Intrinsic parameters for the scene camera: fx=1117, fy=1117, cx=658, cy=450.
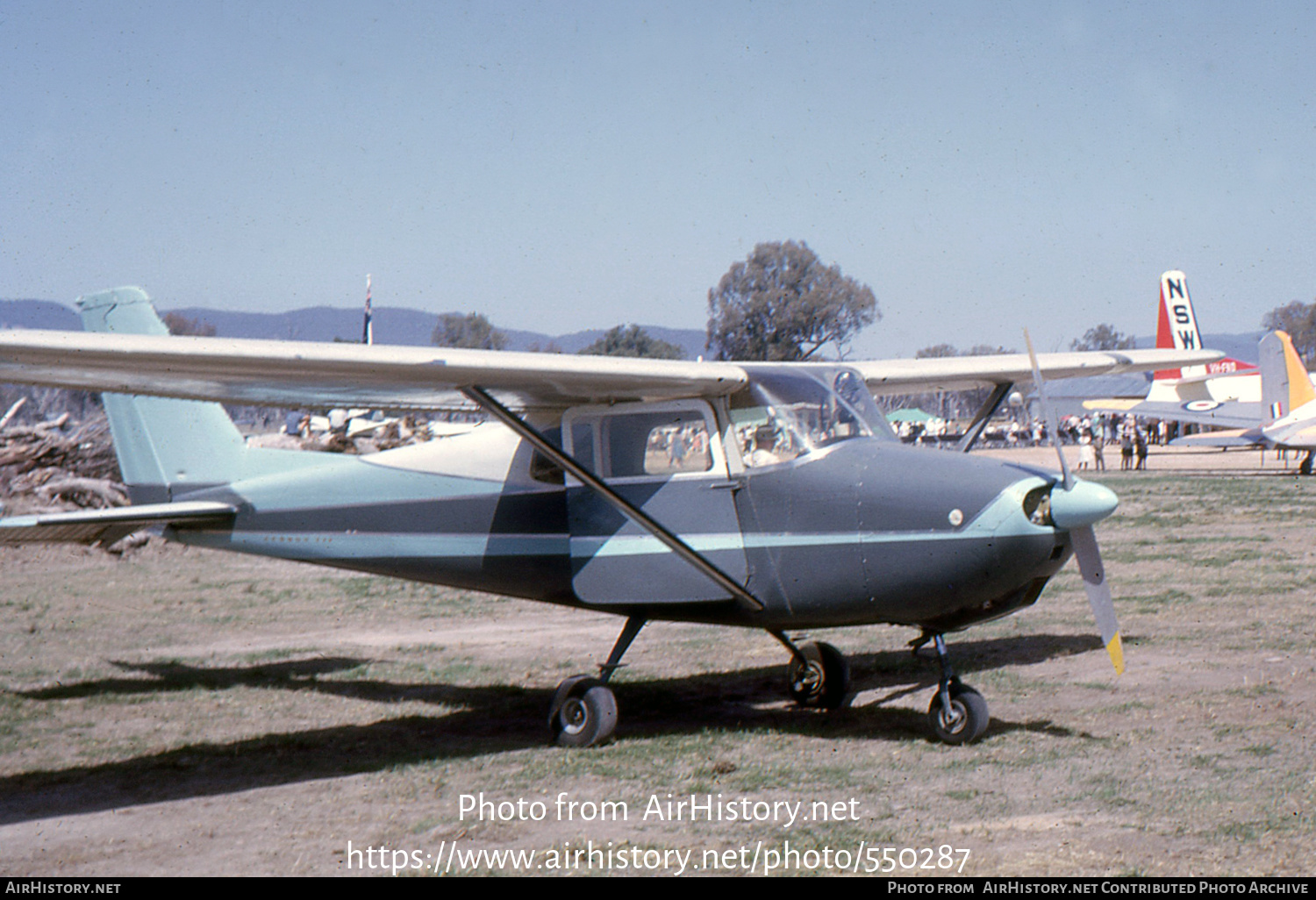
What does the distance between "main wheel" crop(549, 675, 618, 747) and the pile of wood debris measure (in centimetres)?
1490

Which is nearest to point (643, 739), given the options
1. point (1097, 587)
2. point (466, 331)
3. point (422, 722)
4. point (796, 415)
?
point (422, 722)

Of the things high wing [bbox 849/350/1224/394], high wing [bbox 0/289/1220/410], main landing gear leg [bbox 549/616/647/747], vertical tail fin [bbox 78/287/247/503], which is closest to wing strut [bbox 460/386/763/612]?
high wing [bbox 0/289/1220/410]

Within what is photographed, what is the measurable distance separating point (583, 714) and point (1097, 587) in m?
3.50

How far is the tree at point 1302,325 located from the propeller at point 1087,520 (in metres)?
148

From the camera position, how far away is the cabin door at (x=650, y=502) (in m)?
7.64

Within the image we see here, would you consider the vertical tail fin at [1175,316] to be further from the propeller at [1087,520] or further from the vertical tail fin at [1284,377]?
the propeller at [1087,520]

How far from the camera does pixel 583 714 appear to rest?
7.75 m

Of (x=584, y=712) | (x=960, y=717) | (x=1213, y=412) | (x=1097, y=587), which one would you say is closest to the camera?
(x=1097, y=587)

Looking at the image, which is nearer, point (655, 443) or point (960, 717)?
point (960, 717)

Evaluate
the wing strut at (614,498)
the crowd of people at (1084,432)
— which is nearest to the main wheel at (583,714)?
the wing strut at (614,498)

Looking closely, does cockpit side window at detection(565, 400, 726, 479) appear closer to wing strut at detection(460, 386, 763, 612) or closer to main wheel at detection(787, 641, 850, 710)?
wing strut at detection(460, 386, 763, 612)

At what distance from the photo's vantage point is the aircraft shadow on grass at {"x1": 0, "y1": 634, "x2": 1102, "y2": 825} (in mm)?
7000

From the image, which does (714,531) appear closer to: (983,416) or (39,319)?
(983,416)

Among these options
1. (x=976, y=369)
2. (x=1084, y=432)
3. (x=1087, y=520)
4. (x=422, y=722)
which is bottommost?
(x=422, y=722)
